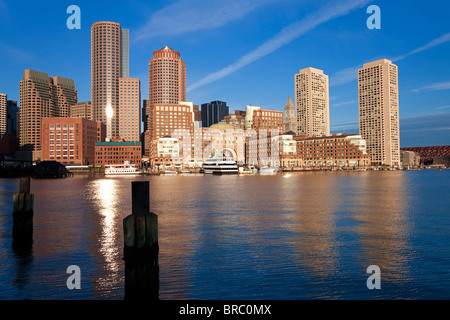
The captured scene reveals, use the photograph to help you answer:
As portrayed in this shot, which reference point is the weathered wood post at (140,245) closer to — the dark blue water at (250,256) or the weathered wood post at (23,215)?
the dark blue water at (250,256)

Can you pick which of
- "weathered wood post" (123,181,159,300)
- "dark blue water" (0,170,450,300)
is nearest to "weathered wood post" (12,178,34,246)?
"dark blue water" (0,170,450,300)

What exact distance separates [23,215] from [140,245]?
2166cm

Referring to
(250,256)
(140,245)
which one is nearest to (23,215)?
(140,245)

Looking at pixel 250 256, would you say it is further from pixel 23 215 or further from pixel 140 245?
pixel 23 215

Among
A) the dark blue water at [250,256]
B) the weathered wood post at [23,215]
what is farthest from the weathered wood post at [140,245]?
the weathered wood post at [23,215]

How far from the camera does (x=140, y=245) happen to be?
65.4ft

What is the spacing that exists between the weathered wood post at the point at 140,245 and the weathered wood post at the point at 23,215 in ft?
61.5

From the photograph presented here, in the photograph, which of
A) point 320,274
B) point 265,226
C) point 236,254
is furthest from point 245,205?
point 320,274

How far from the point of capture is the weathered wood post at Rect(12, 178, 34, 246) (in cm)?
3550

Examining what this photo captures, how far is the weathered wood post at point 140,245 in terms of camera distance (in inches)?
778

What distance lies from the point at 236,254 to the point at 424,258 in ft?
45.3

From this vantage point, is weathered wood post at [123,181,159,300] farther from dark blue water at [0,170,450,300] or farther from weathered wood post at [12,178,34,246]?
weathered wood post at [12,178,34,246]

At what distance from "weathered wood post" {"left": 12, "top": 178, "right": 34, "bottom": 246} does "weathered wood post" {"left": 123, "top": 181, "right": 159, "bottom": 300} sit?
1874 cm

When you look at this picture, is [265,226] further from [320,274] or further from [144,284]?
[144,284]
